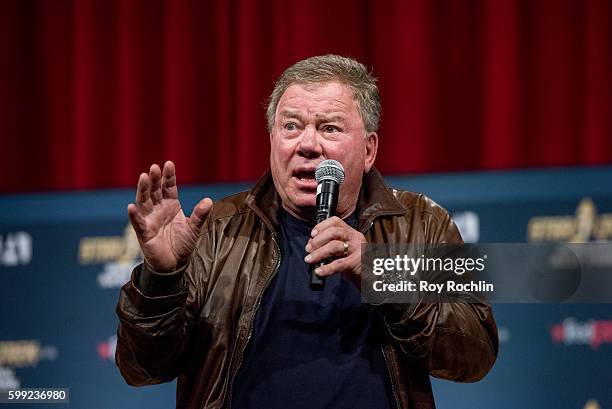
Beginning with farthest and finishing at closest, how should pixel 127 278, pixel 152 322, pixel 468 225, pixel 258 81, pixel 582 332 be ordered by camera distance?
1. pixel 258 81
2. pixel 127 278
3. pixel 468 225
4. pixel 582 332
5. pixel 152 322

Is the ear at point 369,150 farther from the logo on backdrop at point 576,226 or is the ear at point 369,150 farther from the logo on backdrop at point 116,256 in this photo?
the logo on backdrop at point 116,256

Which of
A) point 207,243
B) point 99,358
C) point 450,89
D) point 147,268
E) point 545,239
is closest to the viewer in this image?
point 147,268

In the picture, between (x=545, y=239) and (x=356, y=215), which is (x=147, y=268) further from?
(x=545, y=239)

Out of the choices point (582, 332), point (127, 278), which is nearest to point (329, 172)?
point (582, 332)

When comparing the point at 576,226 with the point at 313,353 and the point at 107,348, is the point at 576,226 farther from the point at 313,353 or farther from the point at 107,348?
the point at 107,348

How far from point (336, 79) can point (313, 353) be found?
0.63 meters

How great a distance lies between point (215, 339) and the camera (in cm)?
181

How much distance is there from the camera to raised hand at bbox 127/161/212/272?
1.67 meters

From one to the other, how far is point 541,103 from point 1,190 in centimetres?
210

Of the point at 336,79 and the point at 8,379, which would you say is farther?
the point at 8,379

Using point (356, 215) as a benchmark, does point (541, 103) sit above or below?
above

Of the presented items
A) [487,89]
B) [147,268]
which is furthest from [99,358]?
[487,89]

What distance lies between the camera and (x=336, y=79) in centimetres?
205

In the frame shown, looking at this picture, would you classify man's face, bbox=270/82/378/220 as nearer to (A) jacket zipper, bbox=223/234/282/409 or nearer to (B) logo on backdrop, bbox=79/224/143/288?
(A) jacket zipper, bbox=223/234/282/409
